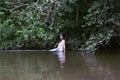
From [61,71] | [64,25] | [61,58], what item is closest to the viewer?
[61,71]

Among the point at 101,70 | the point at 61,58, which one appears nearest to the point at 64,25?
the point at 61,58

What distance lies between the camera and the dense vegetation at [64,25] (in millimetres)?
17266

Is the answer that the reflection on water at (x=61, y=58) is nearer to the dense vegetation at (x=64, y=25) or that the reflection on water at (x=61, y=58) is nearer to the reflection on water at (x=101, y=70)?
the reflection on water at (x=101, y=70)

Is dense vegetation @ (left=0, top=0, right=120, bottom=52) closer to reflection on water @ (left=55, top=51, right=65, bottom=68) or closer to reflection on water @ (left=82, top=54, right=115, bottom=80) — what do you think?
reflection on water @ (left=55, top=51, right=65, bottom=68)

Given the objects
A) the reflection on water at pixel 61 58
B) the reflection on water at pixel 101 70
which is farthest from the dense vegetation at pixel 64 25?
the reflection on water at pixel 101 70

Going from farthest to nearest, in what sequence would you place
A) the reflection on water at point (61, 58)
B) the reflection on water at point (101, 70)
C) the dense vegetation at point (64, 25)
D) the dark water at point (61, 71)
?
the dense vegetation at point (64, 25) < the reflection on water at point (61, 58) < the dark water at point (61, 71) < the reflection on water at point (101, 70)

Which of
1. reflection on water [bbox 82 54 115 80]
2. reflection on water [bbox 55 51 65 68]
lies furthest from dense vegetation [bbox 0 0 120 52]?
reflection on water [bbox 82 54 115 80]

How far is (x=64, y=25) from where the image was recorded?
19.1 meters

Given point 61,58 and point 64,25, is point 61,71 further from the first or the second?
point 64,25

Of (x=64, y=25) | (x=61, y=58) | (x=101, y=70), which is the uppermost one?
(x=64, y=25)

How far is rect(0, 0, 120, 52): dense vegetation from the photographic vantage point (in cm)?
1727

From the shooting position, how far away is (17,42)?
789 inches

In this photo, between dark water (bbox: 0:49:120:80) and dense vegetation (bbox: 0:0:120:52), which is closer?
dark water (bbox: 0:49:120:80)

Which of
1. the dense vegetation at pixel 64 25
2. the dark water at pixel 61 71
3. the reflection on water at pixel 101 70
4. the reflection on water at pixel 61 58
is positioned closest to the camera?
the reflection on water at pixel 101 70
